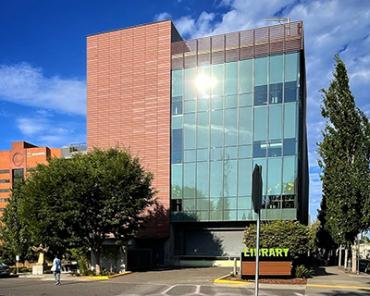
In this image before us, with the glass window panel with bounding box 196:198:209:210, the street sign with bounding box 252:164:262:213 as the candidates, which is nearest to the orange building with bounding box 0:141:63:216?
the glass window panel with bounding box 196:198:209:210

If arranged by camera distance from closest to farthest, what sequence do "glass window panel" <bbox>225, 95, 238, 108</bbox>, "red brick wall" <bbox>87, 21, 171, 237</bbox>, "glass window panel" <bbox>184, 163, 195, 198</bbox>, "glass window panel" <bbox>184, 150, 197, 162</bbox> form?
"glass window panel" <bbox>225, 95, 238, 108</bbox>, "glass window panel" <bbox>184, 163, 195, 198</bbox>, "glass window panel" <bbox>184, 150, 197, 162</bbox>, "red brick wall" <bbox>87, 21, 171, 237</bbox>

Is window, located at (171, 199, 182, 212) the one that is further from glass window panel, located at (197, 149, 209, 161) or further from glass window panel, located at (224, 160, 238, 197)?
glass window panel, located at (224, 160, 238, 197)

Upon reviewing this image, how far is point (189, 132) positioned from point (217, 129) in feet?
8.88

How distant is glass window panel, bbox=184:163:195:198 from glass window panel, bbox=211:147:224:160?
6.91 feet

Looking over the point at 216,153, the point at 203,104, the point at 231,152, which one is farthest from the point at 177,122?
the point at 231,152

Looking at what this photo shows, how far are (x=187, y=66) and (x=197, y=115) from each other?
491 centimetres

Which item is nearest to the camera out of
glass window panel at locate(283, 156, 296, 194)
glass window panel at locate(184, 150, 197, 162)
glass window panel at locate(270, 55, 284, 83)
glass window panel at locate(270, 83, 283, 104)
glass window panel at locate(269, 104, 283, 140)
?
glass window panel at locate(283, 156, 296, 194)

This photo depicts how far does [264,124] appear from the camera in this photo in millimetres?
37281

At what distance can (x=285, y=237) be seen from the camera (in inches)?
923

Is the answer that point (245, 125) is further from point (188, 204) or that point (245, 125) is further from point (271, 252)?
point (271, 252)

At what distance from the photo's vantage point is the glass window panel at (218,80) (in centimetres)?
3956

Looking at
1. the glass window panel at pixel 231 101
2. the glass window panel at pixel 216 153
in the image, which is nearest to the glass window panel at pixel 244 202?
the glass window panel at pixel 216 153

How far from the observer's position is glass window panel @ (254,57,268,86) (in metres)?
37.9

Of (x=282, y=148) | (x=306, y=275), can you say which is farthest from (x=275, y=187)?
(x=306, y=275)
